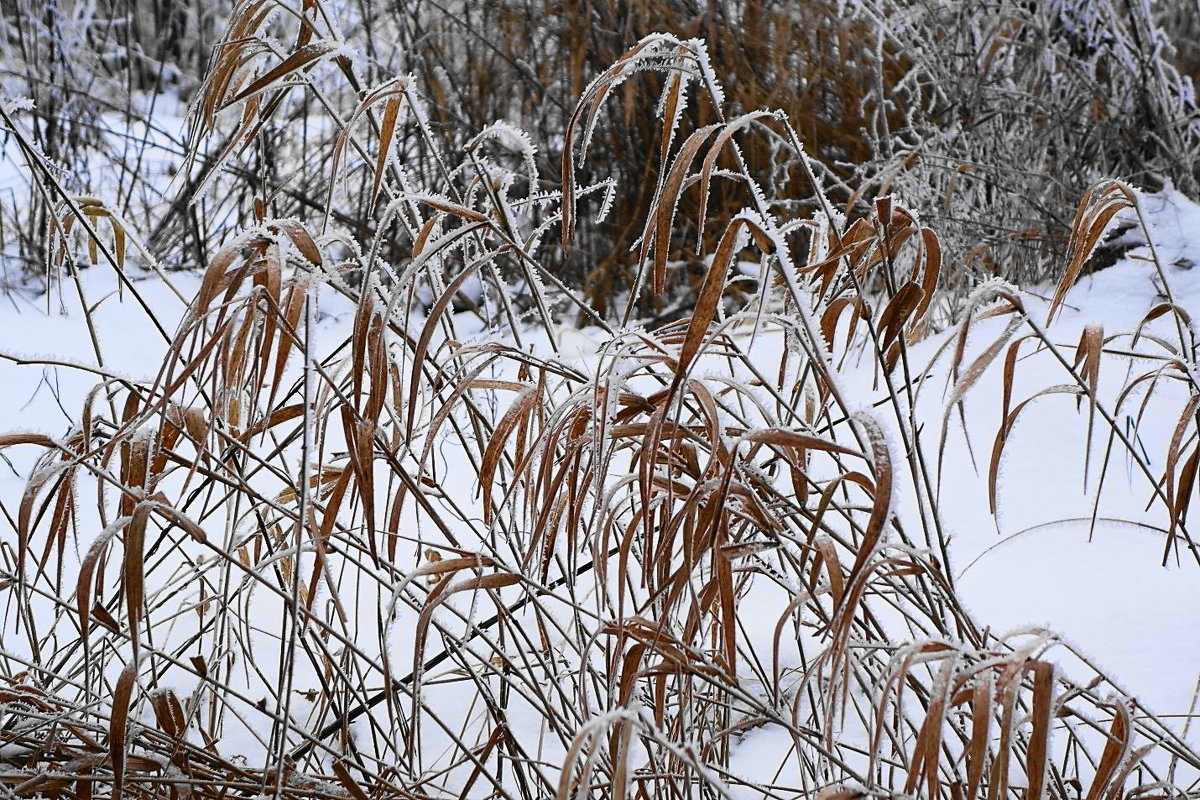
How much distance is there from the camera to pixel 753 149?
3.45 m

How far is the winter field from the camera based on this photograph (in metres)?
0.78

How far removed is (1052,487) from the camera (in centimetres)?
179

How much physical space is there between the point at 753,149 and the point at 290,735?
2.50 m

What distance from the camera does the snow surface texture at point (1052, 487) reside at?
1.34 meters

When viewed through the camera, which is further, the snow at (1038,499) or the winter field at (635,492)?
the snow at (1038,499)

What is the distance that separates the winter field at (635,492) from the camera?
779 mm

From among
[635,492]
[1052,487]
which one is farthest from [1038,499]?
[635,492]

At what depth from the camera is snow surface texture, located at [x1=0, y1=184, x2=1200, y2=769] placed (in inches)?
52.8

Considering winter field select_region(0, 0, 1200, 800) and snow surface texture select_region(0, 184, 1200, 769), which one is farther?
snow surface texture select_region(0, 184, 1200, 769)

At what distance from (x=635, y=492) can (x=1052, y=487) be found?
1033 millimetres

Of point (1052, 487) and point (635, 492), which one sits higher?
point (1052, 487)

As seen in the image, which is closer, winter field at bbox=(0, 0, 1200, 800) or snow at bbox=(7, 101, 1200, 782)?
winter field at bbox=(0, 0, 1200, 800)

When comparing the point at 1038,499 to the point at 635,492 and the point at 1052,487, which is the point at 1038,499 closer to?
the point at 1052,487

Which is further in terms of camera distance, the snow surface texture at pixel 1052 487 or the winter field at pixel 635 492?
the snow surface texture at pixel 1052 487
